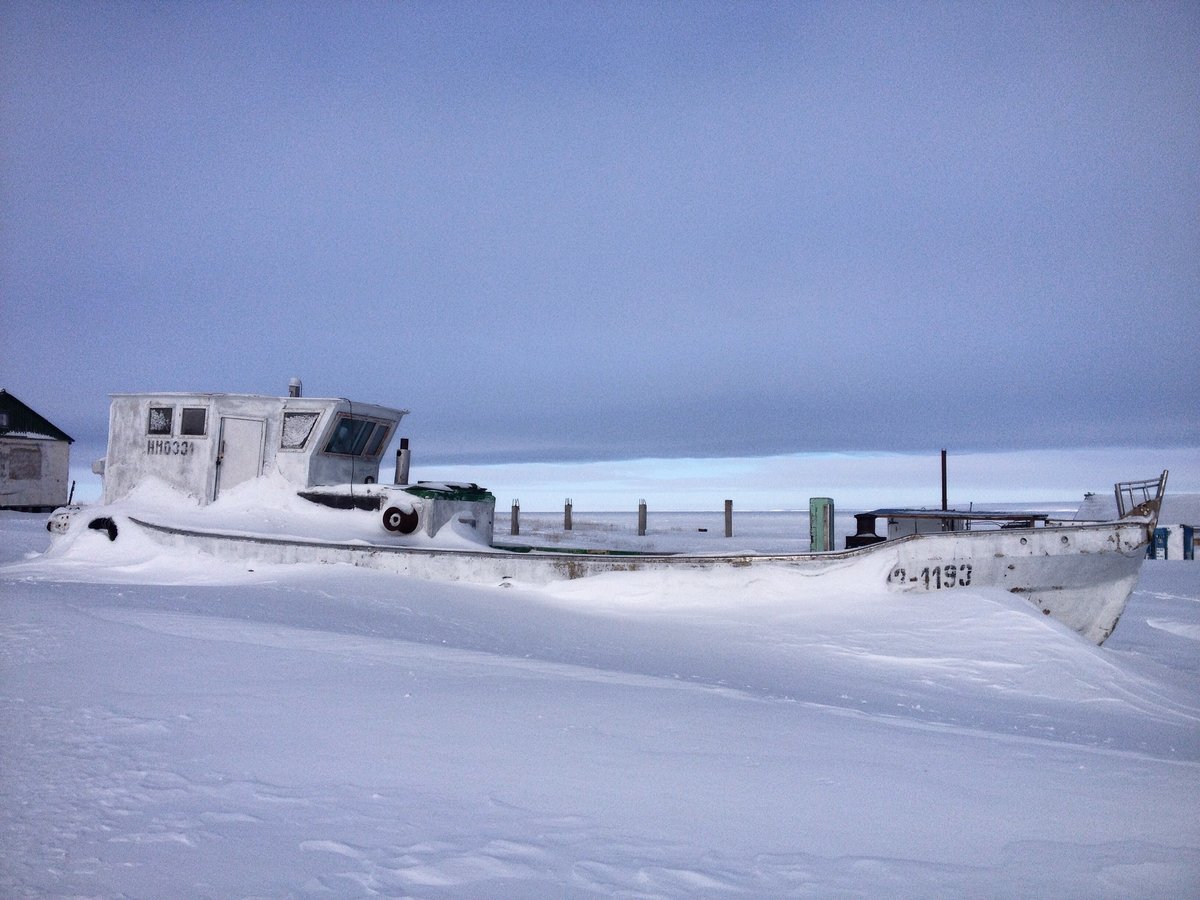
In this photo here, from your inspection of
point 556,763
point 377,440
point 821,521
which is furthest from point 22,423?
point 556,763

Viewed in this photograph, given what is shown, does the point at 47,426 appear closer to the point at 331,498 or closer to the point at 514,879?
the point at 331,498

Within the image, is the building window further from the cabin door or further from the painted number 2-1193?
the painted number 2-1193

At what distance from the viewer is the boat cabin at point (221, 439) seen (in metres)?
13.2

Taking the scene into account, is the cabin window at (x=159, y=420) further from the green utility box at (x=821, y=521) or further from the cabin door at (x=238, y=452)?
the green utility box at (x=821, y=521)

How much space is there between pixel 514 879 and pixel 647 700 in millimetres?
2558

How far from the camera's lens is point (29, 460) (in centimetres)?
3291

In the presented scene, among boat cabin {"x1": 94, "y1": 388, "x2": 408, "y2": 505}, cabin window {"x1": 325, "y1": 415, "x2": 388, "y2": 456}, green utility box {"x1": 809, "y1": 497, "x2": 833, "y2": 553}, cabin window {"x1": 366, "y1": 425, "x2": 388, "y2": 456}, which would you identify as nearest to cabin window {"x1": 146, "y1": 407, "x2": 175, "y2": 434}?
boat cabin {"x1": 94, "y1": 388, "x2": 408, "y2": 505}

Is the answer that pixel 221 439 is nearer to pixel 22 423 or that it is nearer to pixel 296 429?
pixel 296 429

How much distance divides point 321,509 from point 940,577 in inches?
350

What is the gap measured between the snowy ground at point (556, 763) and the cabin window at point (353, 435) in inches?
223

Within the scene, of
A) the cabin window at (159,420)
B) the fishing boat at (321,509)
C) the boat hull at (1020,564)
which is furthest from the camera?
the cabin window at (159,420)

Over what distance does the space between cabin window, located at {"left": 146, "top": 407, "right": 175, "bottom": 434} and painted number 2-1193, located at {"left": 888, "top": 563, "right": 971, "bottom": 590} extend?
1105cm

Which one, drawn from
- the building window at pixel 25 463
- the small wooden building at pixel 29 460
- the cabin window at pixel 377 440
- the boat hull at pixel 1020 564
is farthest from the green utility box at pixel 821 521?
the building window at pixel 25 463

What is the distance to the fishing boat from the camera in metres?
10.2
